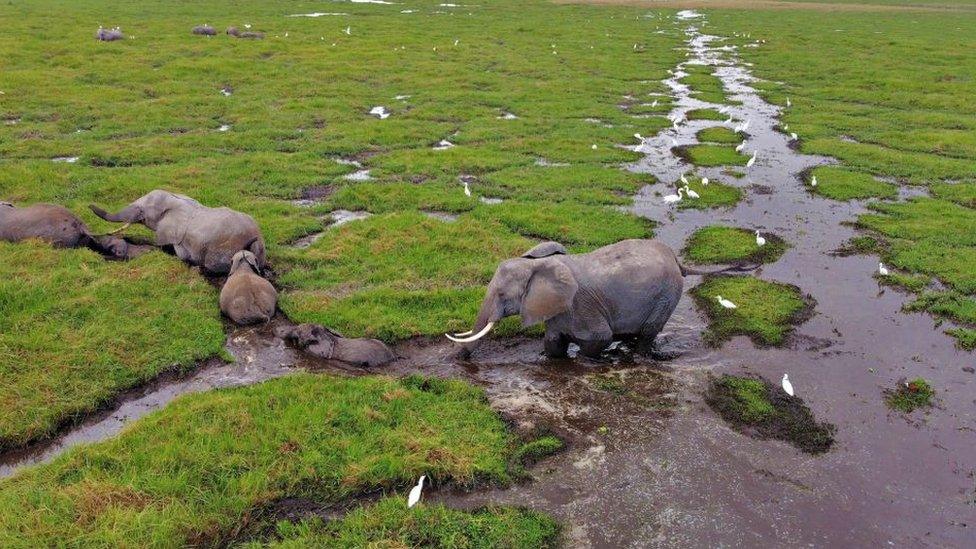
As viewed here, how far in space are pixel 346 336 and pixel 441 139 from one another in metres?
12.6

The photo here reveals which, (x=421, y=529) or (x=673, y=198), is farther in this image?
(x=673, y=198)

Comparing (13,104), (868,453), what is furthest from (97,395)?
(13,104)

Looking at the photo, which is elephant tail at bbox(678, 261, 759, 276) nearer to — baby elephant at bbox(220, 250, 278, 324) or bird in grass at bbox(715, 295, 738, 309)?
bird in grass at bbox(715, 295, 738, 309)

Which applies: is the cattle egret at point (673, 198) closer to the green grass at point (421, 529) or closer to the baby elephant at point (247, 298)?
the baby elephant at point (247, 298)

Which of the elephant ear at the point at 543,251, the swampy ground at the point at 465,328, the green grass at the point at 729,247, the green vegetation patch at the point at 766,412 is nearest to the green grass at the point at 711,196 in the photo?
the swampy ground at the point at 465,328

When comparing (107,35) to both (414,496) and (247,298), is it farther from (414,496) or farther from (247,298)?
(414,496)

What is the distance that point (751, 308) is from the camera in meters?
10.9

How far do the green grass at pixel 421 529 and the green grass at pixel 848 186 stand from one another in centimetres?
1407

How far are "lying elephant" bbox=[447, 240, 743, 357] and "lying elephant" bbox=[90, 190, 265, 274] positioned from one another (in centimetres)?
469

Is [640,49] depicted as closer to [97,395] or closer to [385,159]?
[385,159]

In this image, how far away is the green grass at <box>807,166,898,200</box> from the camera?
1697cm

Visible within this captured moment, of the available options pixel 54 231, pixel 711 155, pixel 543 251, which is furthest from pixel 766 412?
pixel 711 155

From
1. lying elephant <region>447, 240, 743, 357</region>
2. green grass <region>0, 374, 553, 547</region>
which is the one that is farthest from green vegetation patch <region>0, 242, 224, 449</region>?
lying elephant <region>447, 240, 743, 357</region>

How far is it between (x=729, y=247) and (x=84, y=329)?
11.4 metres
